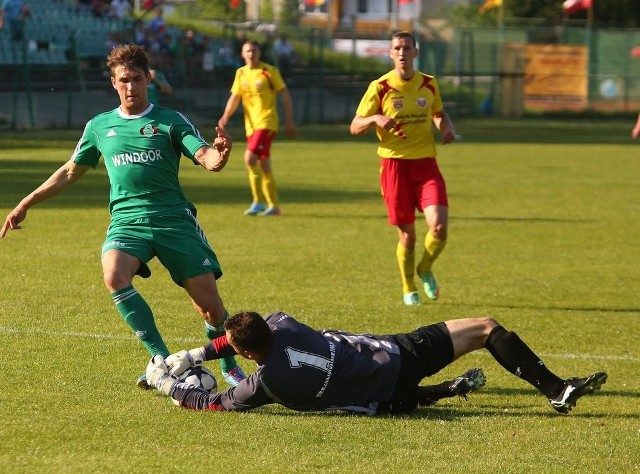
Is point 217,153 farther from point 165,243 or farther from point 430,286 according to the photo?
point 430,286

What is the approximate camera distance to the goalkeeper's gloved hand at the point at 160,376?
291 inches

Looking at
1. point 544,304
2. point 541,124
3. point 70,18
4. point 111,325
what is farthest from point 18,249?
point 541,124

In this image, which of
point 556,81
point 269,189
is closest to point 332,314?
point 269,189

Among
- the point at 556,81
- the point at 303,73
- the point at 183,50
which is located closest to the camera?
the point at 183,50

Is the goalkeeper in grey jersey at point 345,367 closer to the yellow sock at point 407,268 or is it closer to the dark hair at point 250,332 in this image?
the dark hair at point 250,332

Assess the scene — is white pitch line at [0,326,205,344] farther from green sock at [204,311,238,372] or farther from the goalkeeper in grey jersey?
the goalkeeper in grey jersey

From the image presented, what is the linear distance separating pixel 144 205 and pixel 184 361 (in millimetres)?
980

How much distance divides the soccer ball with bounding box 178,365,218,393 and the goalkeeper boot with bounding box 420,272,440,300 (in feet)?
14.5

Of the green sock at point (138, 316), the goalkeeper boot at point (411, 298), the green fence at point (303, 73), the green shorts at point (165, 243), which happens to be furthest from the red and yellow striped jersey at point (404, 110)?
the green fence at point (303, 73)

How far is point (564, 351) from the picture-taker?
950 cm

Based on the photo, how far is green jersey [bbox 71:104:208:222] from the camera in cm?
763

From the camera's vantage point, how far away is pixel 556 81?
47656mm

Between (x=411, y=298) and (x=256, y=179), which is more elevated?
(x=256, y=179)

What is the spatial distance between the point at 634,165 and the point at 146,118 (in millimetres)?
21967
